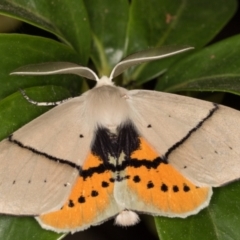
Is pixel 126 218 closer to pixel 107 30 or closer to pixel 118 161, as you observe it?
pixel 118 161

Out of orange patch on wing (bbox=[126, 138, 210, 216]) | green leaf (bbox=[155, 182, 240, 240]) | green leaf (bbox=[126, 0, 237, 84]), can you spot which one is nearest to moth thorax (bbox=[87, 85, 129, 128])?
orange patch on wing (bbox=[126, 138, 210, 216])

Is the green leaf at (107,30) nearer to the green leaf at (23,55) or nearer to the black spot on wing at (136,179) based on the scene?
the green leaf at (23,55)

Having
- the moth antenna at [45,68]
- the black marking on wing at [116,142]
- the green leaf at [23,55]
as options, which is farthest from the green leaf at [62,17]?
the black marking on wing at [116,142]

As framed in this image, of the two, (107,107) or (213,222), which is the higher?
(107,107)

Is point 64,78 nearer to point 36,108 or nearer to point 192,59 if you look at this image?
point 36,108

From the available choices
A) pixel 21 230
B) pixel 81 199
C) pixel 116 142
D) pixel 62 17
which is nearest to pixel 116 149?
pixel 116 142
